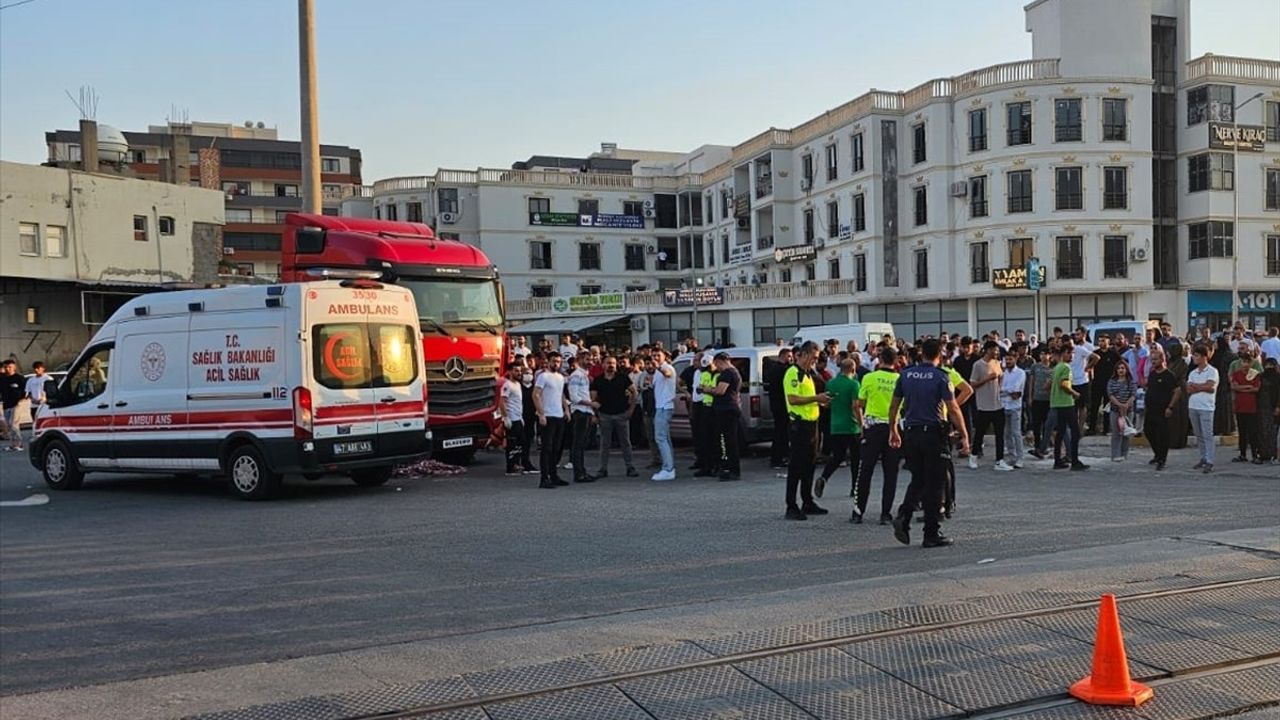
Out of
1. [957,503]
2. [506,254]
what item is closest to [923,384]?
[957,503]

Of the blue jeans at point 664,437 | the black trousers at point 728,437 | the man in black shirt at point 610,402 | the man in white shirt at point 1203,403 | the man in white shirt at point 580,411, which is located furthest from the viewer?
the man in black shirt at point 610,402

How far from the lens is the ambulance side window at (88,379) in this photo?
47.0 ft

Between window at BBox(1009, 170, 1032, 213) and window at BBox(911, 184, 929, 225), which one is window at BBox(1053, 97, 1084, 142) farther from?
window at BBox(911, 184, 929, 225)

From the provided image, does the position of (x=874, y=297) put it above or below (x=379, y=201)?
below

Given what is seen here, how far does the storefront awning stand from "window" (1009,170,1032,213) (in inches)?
875

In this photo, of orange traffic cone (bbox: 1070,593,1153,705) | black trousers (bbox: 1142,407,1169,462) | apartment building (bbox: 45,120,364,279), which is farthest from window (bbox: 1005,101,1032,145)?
apartment building (bbox: 45,120,364,279)

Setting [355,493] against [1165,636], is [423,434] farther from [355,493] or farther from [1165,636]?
[1165,636]

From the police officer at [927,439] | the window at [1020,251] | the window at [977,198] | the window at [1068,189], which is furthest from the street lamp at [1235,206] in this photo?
the police officer at [927,439]

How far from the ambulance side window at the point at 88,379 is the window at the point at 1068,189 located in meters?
39.9

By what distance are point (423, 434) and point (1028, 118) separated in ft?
125

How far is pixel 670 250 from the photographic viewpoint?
2813 inches

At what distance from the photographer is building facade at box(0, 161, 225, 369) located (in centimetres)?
3922

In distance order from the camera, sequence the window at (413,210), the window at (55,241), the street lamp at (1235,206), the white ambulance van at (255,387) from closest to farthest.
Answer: the white ambulance van at (255,387)
the window at (55,241)
the street lamp at (1235,206)
the window at (413,210)

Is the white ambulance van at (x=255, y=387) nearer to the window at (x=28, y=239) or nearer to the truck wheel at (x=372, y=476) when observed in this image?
the truck wheel at (x=372, y=476)
